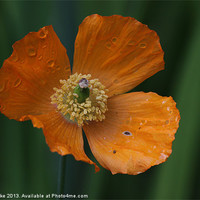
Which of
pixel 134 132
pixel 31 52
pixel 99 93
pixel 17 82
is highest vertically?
pixel 31 52

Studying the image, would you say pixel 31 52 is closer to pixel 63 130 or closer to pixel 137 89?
pixel 63 130

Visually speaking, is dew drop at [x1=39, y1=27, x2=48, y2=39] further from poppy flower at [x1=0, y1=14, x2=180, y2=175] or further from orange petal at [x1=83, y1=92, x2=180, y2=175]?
orange petal at [x1=83, y1=92, x2=180, y2=175]

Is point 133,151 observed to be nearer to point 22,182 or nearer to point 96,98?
point 96,98

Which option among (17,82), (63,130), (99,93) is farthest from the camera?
(99,93)

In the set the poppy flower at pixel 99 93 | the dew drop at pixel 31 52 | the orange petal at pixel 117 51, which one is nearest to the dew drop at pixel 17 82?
the poppy flower at pixel 99 93

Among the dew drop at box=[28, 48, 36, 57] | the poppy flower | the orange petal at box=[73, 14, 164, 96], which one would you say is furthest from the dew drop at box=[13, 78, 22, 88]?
the orange petal at box=[73, 14, 164, 96]

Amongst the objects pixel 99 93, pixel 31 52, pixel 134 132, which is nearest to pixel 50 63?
pixel 31 52

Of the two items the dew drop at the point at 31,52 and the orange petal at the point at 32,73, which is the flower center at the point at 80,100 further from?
the dew drop at the point at 31,52
